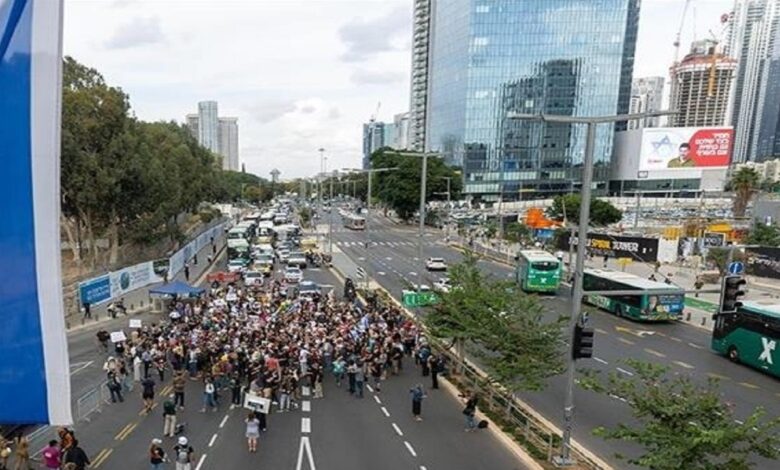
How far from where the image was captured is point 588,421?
18.7 m

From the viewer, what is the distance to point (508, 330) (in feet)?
60.0

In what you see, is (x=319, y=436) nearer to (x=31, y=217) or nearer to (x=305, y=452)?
(x=305, y=452)

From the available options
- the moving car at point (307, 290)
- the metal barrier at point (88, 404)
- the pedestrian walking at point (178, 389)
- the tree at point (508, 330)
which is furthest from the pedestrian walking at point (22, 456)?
the moving car at point (307, 290)

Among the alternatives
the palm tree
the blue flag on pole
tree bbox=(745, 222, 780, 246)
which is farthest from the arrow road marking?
the palm tree

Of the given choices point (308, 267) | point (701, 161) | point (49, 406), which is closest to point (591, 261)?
point (308, 267)

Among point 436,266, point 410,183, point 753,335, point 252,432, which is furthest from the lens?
point 410,183

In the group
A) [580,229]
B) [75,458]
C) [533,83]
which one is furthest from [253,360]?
[533,83]

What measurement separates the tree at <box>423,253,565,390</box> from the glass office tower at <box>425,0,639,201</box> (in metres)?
102

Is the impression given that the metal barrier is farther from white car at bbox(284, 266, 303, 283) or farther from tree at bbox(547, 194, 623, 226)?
tree at bbox(547, 194, 623, 226)

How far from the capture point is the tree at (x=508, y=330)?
57.4 ft

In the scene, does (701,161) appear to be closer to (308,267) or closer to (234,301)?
(308,267)

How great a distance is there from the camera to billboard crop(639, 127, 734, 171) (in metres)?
97.6

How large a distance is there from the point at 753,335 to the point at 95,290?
113ft

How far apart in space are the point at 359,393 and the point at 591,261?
46210mm
